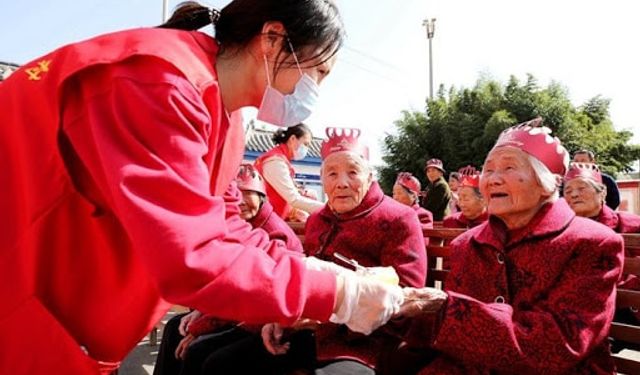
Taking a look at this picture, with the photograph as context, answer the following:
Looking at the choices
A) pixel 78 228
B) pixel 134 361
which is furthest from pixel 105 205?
pixel 134 361

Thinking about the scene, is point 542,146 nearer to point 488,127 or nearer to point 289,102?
point 289,102

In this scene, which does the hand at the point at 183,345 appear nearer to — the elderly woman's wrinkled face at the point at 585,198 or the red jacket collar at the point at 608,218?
the elderly woman's wrinkled face at the point at 585,198

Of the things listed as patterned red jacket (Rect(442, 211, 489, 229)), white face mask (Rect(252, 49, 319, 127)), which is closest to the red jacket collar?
patterned red jacket (Rect(442, 211, 489, 229))

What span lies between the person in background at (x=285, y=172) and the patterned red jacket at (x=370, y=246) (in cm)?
184

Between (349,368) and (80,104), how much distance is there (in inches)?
65.0

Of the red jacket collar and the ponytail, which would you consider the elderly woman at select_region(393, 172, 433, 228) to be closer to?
the red jacket collar

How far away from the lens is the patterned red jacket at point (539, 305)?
5.88 ft

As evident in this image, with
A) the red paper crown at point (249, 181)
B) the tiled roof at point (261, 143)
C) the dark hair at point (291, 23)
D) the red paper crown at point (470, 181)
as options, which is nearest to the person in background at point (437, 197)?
the red paper crown at point (470, 181)

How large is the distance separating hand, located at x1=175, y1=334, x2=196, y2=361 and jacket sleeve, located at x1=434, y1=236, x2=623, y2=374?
1.65 meters

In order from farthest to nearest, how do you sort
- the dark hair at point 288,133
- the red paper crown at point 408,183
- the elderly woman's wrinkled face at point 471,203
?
1. the red paper crown at point 408,183
2. the elderly woman's wrinkled face at point 471,203
3. the dark hair at point 288,133

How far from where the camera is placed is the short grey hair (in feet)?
7.23

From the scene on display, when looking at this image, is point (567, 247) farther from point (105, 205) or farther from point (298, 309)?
point (105, 205)

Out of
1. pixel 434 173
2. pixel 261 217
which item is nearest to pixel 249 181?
pixel 261 217

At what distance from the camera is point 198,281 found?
1.01m
